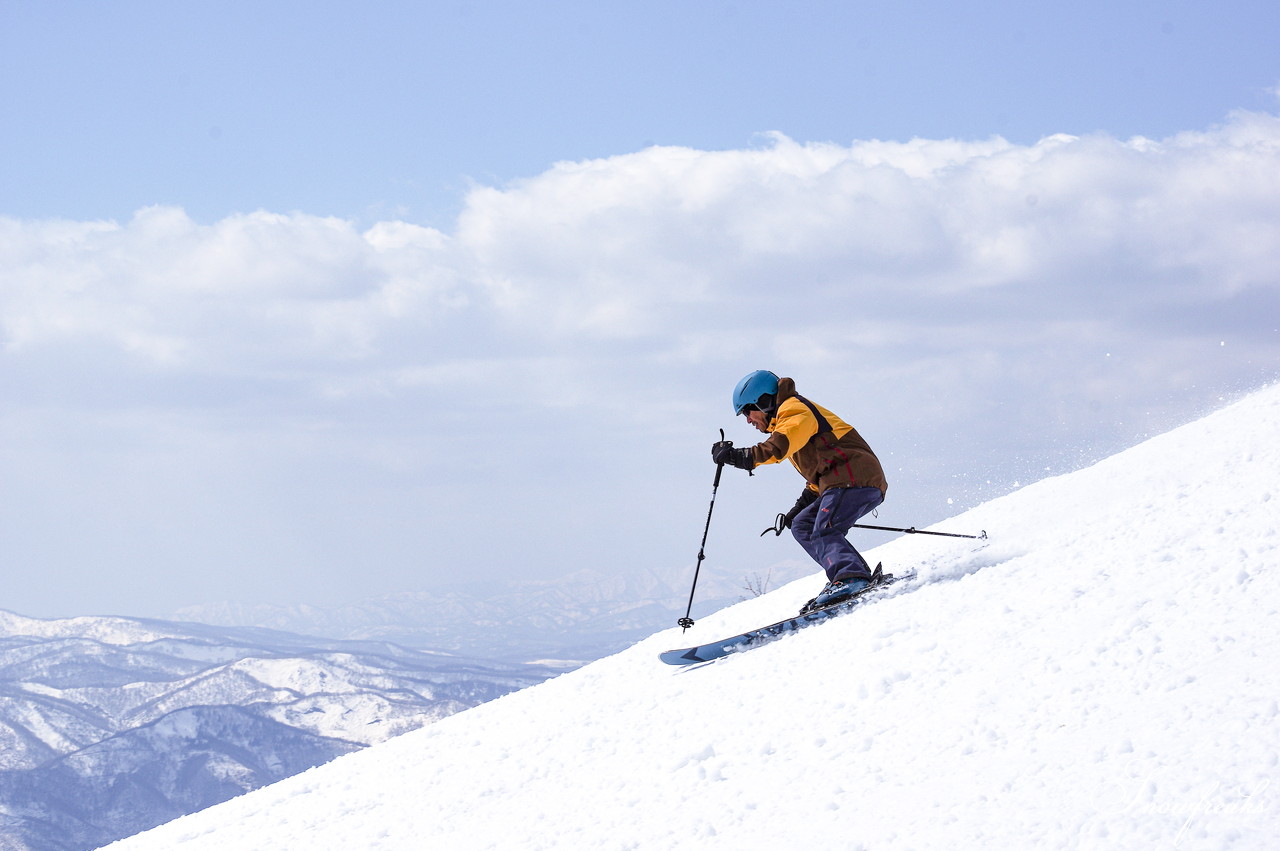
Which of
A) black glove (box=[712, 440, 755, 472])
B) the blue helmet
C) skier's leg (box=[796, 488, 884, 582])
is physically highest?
the blue helmet

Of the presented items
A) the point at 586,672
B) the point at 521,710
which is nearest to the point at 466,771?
the point at 521,710

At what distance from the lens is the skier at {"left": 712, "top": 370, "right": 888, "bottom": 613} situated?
376 inches

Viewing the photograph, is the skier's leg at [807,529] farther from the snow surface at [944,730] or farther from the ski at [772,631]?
the snow surface at [944,730]

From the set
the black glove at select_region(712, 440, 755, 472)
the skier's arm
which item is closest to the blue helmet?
the skier's arm

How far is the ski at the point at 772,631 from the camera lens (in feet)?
30.4

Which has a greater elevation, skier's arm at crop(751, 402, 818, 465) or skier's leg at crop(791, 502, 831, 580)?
skier's arm at crop(751, 402, 818, 465)

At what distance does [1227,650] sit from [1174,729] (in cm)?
98

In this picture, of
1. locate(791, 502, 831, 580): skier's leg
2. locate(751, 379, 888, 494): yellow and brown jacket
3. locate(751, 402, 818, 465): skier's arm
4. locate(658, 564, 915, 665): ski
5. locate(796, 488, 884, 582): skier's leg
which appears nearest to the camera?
locate(658, 564, 915, 665): ski

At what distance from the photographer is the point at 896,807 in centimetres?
534

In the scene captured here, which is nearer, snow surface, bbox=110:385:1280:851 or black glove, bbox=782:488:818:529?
snow surface, bbox=110:385:1280:851

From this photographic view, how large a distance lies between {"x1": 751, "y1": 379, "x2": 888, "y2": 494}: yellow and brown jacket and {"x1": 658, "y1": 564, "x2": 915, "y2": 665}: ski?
3.47 ft

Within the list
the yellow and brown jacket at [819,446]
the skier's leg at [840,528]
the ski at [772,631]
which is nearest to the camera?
the ski at [772,631]

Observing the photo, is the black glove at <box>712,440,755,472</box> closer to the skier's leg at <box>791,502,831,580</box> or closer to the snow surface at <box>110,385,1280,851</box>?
the skier's leg at <box>791,502,831,580</box>

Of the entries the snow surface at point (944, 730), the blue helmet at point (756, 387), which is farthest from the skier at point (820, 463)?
the snow surface at point (944, 730)
